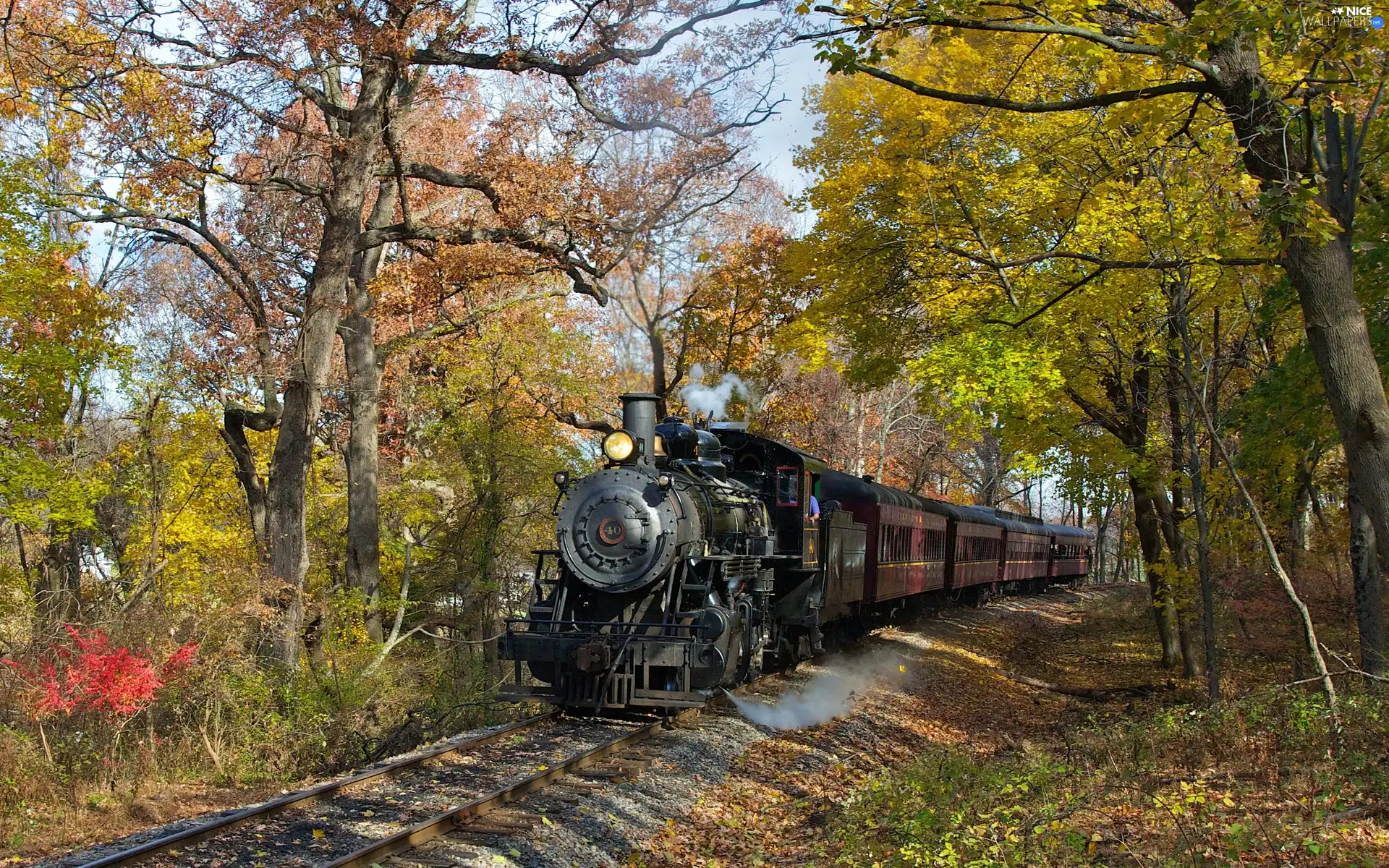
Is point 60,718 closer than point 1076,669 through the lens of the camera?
Yes

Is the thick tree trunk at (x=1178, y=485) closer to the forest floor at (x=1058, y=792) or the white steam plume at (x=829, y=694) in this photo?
the forest floor at (x=1058, y=792)

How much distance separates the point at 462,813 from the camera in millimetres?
7742

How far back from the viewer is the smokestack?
1201 cm

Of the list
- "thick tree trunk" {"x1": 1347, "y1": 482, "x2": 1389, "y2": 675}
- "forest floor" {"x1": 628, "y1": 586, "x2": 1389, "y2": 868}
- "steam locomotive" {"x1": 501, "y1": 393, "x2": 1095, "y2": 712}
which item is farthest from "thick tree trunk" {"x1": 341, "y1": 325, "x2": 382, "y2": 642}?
"thick tree trunk" {"x1": 1347, "y1": 482, "x2": 1389, "y2": 675}

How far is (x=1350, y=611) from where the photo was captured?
17.4m

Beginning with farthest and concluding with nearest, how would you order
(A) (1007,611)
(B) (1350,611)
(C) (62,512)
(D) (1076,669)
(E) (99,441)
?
(A) (1007,611) < (E) (99,441) < (D) (1076,669) < (B) (1350,611) < (C) (62,512)

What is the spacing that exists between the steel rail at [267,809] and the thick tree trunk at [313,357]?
13.5 ft

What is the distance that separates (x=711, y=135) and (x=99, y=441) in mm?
17046

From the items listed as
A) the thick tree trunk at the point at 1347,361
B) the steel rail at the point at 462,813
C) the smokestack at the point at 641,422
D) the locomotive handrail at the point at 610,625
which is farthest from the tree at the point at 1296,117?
the steel rail at the point at 462,813

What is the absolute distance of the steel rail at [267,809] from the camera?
21.4 feet

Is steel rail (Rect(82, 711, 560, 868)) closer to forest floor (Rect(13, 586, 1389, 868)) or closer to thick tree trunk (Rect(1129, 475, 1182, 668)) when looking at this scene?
forest floor (Rect(13, 586, 1389, 868))

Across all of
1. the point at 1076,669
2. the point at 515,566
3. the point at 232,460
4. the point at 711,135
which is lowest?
the point at 1076,669

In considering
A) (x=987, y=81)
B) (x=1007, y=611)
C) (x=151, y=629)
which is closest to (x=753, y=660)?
(x=151, y=629)

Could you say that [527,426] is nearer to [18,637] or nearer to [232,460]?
[232,460]
